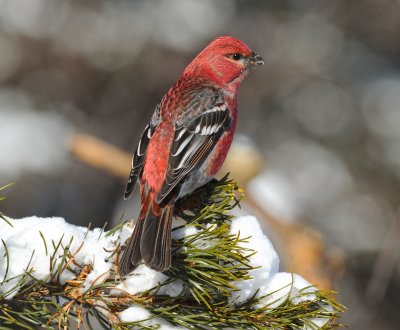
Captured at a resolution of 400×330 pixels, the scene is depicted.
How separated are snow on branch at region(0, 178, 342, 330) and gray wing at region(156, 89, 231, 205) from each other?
56 centimetres

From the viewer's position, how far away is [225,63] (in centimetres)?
346

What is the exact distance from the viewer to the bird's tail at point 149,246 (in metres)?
1.85

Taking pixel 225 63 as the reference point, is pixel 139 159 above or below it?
below

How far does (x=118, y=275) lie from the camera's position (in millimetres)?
1841

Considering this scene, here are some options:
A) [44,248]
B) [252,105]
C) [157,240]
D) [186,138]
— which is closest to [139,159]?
[186,138]

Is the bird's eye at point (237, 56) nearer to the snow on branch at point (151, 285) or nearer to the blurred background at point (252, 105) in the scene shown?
the snow on branch at point (151, 285)

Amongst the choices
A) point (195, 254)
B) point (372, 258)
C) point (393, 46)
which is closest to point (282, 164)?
point (372, 258)

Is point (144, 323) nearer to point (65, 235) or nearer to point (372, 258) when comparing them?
point (65, 235)

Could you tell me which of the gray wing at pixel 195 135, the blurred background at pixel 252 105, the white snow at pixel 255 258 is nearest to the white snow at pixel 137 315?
the white snow at pixel 255 258

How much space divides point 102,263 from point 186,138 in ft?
3.55

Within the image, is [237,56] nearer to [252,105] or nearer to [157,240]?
[157,240]

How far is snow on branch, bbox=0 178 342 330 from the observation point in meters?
1.76

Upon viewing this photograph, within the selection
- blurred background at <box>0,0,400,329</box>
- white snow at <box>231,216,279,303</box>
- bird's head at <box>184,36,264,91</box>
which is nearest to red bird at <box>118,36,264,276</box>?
bird's head at <box>184,36,264,91</box>

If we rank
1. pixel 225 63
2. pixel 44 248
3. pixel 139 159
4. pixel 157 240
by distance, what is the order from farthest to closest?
1. pixel 225 63
2. pixel 139 159
3. pixel 157 240
4. pixel 44 248
